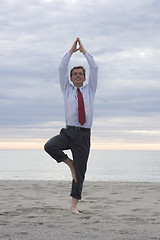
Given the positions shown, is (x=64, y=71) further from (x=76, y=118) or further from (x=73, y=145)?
(x=73, y=145)

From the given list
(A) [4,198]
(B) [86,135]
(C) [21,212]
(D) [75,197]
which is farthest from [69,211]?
(A) [4,198]

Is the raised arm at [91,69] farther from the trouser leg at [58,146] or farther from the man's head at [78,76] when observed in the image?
the trouser leg at [58,146]

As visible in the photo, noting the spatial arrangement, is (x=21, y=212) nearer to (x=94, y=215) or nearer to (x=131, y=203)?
(x=94, y=215)

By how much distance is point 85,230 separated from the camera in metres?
4.05

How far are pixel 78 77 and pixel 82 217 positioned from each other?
1986 millimetres

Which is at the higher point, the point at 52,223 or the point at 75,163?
the point at 75,163

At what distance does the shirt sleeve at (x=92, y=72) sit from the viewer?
204 inches

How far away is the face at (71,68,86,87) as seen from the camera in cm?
521

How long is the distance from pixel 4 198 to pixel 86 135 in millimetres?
2472

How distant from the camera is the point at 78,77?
17.2 ft

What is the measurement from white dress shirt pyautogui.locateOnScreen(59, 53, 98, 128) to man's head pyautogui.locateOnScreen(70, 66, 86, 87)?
0.08 meters

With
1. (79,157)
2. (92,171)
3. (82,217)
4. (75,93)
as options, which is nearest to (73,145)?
(79,157)

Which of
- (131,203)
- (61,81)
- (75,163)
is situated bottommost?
(131,203)

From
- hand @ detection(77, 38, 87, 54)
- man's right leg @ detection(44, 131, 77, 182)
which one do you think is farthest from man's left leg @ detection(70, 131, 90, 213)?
hand @ detection(77, 38, 87, 54)
